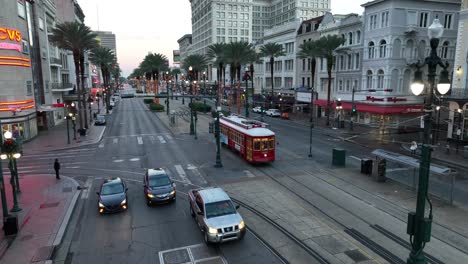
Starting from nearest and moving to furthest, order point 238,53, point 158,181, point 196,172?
1. point 158,181
2. point 196,172
3. point 238,53

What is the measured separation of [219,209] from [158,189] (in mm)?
5733

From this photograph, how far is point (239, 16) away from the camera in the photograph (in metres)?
147

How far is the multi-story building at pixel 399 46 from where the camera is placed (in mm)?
47031

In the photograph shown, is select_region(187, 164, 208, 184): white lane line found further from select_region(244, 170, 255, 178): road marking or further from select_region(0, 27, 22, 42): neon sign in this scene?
select_region(0, 27, 22, 42): neon sign

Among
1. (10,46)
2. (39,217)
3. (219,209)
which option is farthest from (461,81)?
(10,46)

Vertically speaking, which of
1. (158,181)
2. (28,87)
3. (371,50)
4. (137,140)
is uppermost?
(371,50)

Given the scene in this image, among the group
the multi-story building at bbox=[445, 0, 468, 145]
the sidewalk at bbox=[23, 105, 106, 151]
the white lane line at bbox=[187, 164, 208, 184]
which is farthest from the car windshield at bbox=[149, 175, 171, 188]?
the multi-story building at bbox=[445, 0, 468, 145]

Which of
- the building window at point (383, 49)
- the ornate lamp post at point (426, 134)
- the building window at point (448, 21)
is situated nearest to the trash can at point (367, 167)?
the ornate lamp post at point (426, 134)

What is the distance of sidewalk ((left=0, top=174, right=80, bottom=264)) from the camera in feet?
48.0

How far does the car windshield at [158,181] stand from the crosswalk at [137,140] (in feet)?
71.6

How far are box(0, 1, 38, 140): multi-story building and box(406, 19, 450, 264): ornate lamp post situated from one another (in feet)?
140

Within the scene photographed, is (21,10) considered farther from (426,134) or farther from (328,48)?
(426,134)

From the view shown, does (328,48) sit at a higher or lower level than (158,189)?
higher

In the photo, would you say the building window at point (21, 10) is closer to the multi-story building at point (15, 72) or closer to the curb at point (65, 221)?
the multi-story building at point (15, 72)
